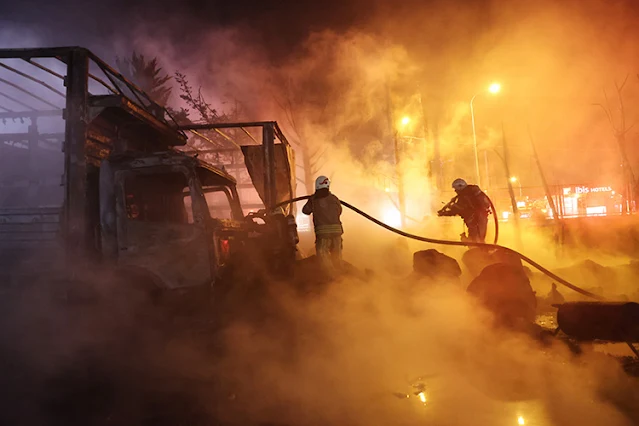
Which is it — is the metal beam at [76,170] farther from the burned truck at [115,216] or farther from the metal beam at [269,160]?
the metal beam at [269,160]

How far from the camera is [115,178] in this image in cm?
452

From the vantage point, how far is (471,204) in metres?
7.43

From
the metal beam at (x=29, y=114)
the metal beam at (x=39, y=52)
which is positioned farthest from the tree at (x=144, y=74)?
the metal beam at (x=39, y=52)

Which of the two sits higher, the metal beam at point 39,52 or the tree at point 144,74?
the tree at point 144,74

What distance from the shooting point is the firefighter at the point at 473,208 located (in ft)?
24.2

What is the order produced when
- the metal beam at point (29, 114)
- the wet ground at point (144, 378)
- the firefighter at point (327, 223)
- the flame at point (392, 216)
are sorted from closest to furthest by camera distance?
the wet ground at point (144, 378), the firefighter at point (327, 223), the metal beam at point (29, 114), the flame at point (392, 216)

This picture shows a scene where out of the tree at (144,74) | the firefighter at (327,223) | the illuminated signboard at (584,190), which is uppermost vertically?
the tree at (144,74)

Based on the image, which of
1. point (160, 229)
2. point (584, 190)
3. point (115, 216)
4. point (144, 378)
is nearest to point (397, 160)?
point (584, 190)

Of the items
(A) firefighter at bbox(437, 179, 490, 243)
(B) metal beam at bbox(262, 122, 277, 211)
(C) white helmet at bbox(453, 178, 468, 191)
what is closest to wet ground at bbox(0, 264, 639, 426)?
(A) firefighter at bbox(437, 179, 490, 243)

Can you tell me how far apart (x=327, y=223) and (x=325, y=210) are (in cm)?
21

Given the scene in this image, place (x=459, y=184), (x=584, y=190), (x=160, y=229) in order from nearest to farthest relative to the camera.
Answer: (x=160, y=229) < (x=459, y=184) < (x=584, y=190)

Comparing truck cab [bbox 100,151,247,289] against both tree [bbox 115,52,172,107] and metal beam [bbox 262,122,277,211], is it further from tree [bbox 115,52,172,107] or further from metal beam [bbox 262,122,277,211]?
tree [bbox 115,52,172,107]

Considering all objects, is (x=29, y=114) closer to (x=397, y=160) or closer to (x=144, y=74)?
(x=144, y=74)

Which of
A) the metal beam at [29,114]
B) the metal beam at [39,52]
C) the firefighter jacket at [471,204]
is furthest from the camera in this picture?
the metal beam at [29,114]
